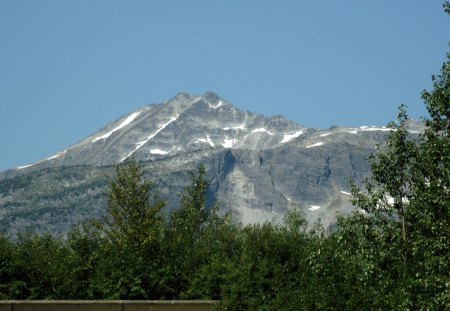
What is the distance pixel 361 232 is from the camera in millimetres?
30203

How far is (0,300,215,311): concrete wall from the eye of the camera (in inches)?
1289

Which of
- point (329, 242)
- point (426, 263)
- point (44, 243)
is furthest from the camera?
point (44, 243)

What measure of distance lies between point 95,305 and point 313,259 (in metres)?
8.74

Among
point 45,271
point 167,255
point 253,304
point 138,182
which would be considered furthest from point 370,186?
point 138,182

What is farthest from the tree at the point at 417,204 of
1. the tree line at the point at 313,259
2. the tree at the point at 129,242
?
the tree at the point at 129,242

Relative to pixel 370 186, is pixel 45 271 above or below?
below

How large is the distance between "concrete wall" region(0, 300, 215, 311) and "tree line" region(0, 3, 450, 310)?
1788 mm

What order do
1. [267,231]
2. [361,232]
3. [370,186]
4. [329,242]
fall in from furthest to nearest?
[267,231], [329,242], [370,186], [361,232]

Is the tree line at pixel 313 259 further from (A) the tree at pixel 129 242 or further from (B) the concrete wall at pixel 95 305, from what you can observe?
(B) the concrete wall at pixel 95 305

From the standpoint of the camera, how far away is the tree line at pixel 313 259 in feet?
86.8

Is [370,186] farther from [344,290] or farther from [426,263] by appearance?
[426,263]

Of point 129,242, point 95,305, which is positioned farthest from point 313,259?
point 129,242

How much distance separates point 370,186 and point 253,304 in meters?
6.49

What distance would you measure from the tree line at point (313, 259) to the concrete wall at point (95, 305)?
1.79 m
